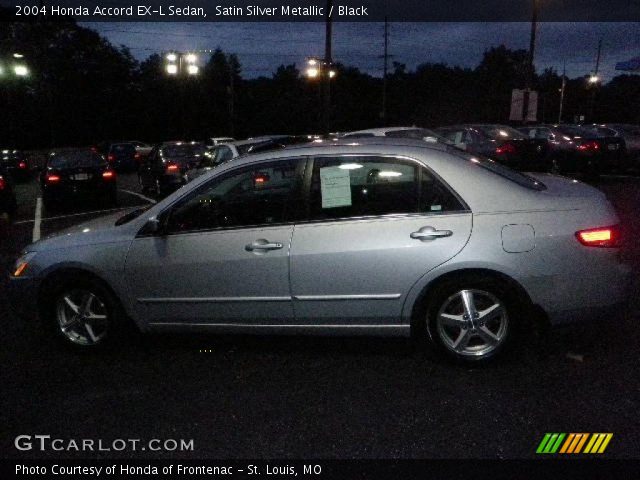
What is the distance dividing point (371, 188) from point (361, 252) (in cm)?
49

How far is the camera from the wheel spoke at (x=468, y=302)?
4281 millimetres

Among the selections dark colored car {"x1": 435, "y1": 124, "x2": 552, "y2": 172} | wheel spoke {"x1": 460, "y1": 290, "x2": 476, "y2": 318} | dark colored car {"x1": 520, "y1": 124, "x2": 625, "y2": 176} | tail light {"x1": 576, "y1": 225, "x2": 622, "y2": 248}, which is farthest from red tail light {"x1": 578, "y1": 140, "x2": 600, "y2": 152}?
wheel spoke {"x1": 460, "y1": 290, "x2": 476, "y2": 318}

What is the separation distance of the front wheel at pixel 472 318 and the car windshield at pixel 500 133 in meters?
13.9

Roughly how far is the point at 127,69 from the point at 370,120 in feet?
81.5

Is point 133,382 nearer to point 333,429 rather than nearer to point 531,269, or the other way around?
point 333,429

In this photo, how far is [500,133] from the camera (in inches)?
698

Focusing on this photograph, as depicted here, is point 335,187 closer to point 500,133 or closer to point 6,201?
point 6,201

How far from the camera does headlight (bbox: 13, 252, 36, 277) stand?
4974mm

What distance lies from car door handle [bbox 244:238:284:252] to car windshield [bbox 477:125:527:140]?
46.6 ft

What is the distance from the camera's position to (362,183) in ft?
14.5

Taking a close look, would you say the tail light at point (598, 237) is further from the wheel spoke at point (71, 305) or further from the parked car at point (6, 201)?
the parked car at point (6, 201)

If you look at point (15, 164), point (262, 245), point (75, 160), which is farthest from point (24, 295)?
point (15, 164)

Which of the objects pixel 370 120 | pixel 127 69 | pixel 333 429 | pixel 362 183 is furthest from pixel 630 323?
pixel 370 120

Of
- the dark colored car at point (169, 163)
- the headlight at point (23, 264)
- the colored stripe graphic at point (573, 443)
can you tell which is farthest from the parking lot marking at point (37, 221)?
the colored stripe graphic at point (573, 443)
